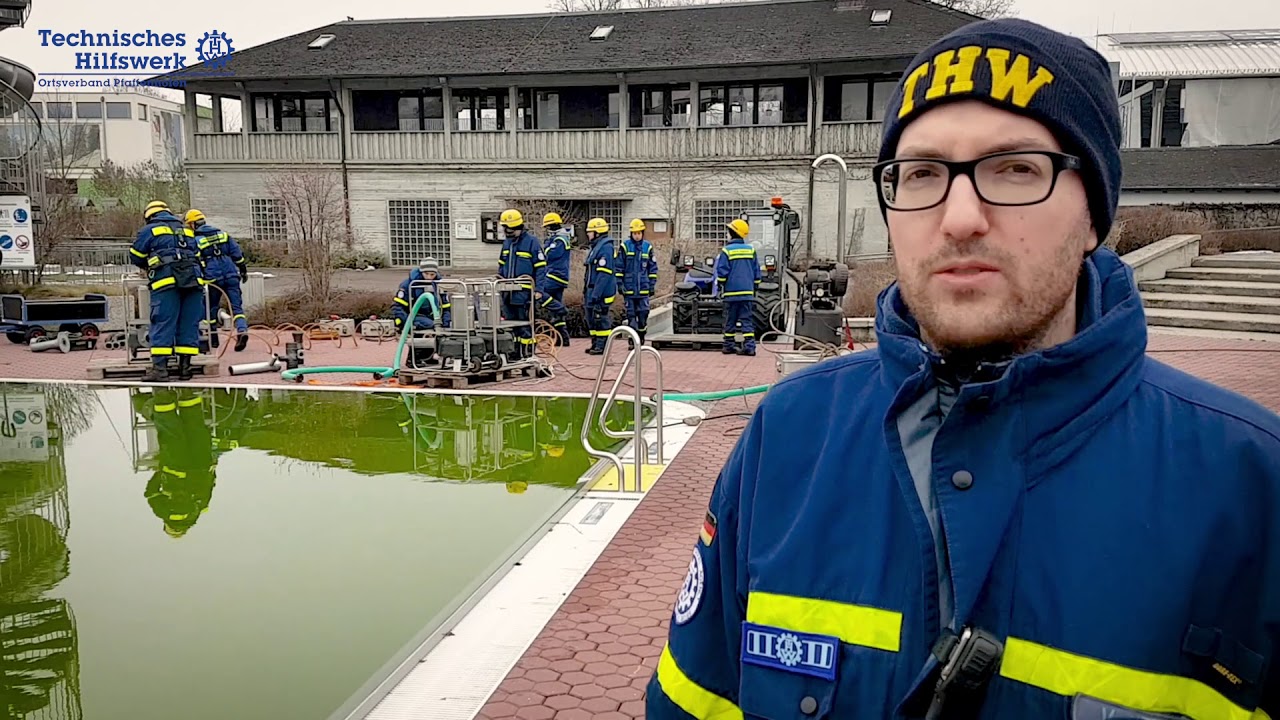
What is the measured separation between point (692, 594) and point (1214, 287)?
54.8ft

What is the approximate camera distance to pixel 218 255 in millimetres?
13516

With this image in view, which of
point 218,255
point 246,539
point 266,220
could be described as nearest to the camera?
point 246,539

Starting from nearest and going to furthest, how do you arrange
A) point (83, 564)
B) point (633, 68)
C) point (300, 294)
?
1. point (83, 564)
2. point (300, 294)
3. point (633, 68)

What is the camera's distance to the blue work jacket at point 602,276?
12.9 m

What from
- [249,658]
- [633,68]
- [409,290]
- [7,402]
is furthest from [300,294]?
[249,658]

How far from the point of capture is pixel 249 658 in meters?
3.83

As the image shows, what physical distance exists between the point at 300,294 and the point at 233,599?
14.3 metres

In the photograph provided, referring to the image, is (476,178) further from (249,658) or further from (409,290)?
(249,658)

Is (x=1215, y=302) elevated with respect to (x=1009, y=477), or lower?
lower

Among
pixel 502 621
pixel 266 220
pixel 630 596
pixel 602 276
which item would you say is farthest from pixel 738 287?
pixel 266 220

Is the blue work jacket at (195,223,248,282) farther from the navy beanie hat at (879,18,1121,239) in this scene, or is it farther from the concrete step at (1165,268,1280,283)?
the concrete step at (1165,268,1280,283)

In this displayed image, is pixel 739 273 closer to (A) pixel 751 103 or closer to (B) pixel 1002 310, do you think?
(B) pixel 1002 310

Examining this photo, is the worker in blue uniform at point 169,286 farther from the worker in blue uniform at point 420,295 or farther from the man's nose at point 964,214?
the man's nose at point 964,214

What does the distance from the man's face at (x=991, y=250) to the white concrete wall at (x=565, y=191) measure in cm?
2266
